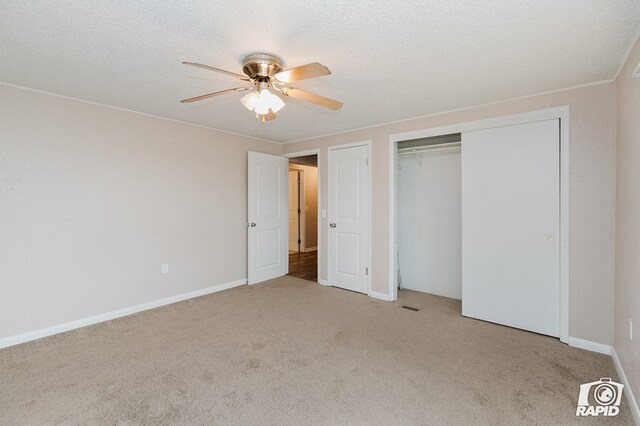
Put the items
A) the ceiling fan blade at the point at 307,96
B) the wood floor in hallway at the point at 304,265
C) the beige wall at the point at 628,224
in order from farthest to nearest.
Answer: the wood floor in hallway at the point at 304,265 < the ceiling fan blade at the point at 307,96 < the beige wall at the point at 628,224

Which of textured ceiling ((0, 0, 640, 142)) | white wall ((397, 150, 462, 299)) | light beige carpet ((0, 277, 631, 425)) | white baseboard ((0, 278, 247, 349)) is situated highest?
textured ceiling ((0, 0, 640, 142))

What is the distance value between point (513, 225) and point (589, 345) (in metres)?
1.16

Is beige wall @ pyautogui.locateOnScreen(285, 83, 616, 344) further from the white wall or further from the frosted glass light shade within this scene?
the frosted glass light shade

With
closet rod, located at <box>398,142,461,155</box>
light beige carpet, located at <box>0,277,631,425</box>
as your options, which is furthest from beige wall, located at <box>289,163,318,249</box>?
light beige carpet, located at <box>0,277,631,425</box>

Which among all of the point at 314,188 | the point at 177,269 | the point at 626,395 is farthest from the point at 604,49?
the point at 314,188

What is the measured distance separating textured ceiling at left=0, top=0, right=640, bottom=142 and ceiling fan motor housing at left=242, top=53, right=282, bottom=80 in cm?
6

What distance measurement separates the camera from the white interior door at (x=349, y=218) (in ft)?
13.5

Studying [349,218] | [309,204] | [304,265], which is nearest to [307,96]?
[349,218]

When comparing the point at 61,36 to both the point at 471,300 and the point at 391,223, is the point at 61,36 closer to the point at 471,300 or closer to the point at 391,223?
the point at 391,223

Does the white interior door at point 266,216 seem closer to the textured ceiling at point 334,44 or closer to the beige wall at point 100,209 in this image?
the beige wall at point 100,209

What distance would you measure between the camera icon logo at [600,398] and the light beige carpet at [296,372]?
2.0 inches

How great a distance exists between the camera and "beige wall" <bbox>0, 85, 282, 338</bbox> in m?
2.69

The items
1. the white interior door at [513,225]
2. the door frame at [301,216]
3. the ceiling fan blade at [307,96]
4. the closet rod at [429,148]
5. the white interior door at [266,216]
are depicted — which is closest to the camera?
the ceiling fan blade at [307,96]

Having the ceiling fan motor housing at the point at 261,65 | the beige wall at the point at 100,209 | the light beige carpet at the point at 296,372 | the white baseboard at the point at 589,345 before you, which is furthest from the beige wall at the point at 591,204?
the beige wall at the point at 100,209
